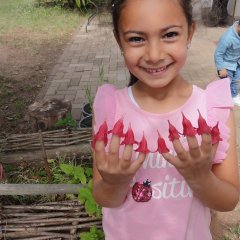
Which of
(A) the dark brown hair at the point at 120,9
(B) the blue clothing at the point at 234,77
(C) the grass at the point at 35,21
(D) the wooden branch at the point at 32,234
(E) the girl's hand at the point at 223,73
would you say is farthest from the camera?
(C) the grass at the point at 35,21

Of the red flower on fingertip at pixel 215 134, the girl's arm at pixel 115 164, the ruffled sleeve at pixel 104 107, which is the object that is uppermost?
the red flower on fingertip at pixel 215 134

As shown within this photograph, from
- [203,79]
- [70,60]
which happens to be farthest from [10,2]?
[203,79]

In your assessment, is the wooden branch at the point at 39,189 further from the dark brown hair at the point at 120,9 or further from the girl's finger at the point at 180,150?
the girl's finger at the point at 180,150

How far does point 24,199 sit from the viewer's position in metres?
2.43

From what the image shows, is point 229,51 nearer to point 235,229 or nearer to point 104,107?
point 235,229

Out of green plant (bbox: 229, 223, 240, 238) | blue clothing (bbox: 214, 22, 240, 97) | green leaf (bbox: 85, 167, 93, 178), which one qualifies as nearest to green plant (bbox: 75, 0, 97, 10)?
blue clothing (bbox: 214, 22, 240, 97)

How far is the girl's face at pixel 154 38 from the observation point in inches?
42.8

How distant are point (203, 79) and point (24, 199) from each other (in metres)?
3.97

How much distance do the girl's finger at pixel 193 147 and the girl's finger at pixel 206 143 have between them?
0.6 inches

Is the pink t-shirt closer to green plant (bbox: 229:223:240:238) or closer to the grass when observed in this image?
green plant (bbox: 229:223:240:238)

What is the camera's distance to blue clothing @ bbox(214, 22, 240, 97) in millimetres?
4395

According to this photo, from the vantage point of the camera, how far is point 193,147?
84 centimetres

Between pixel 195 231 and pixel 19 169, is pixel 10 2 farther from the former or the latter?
pixel 195 231

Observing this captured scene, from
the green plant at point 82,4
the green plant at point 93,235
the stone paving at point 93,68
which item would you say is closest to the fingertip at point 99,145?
the green plant at point 93,235
